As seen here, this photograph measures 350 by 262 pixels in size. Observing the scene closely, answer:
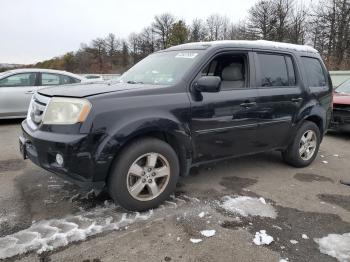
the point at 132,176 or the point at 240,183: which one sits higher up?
the point at 132,176

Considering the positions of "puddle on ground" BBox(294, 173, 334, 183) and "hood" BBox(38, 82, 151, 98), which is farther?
"puddle on ground" BBox(294, 173, 334, 183)

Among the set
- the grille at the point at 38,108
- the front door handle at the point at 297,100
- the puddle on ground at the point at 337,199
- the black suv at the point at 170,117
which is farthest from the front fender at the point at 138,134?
the front door handle at the point at 297,100

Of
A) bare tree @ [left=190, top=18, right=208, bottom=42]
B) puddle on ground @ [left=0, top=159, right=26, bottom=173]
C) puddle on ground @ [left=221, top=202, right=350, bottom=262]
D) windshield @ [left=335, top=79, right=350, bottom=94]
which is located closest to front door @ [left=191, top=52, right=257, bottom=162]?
puddle on ground @ [left=221, top=202, right=350, bottom=262]

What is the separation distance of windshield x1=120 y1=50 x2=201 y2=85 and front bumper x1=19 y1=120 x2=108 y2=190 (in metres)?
1.28

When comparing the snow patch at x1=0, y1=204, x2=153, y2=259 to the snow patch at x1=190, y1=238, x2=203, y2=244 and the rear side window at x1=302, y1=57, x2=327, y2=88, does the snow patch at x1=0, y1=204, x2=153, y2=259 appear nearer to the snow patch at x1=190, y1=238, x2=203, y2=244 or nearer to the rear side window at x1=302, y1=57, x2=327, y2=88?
the snow patch at x1=190, y1=238, x2=203, y2=244

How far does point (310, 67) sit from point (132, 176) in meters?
3.53

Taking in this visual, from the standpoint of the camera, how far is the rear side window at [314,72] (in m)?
5.55

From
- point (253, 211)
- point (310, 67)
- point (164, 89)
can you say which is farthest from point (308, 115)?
point (164, 89)

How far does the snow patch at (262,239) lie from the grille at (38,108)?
7.95ft

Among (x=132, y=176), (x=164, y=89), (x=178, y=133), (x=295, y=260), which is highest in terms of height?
(x=164, y=89)

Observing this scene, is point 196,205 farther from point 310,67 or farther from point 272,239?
point 310,67

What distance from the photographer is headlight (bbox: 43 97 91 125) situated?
11.0ft

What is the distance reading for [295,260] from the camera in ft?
9.65

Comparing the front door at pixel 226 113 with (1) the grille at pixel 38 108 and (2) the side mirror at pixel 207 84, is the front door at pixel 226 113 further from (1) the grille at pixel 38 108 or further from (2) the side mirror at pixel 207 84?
(1) the grille at pixel 38 108
